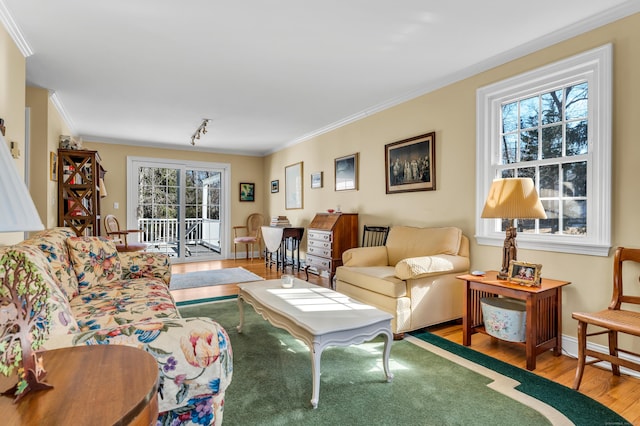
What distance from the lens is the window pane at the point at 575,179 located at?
2.58 m

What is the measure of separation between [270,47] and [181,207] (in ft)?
16.2

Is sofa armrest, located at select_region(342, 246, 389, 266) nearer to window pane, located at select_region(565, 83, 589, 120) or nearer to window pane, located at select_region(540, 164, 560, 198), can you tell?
window pane, located at select_region(540, 164, 560, 198)

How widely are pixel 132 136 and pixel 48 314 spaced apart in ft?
18.6

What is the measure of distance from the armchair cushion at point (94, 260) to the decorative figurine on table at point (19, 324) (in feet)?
Answer: 6.15

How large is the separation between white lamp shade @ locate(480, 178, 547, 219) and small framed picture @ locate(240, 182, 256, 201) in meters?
5.78

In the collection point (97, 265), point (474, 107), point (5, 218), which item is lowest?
point (97, 265)

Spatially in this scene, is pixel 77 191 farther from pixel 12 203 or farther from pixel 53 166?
pixel 12 203

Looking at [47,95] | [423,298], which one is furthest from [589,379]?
[47,95]

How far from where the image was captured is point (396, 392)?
1.97 metres

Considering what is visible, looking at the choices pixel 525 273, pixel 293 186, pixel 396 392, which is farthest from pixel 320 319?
pixel 293 186

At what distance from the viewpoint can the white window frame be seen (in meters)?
2.38

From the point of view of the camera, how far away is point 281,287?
281 cm

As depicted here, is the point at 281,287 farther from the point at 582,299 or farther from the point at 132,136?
the point at 132,136

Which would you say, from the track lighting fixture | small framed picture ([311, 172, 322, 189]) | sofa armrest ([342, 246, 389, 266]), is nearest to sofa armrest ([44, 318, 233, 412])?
sofa armrest ([342, 246, 389, 266])
